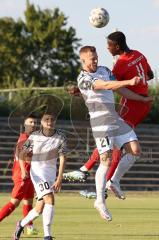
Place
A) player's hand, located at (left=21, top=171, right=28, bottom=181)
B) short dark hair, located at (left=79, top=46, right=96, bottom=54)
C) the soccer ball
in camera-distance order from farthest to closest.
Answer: player's hand, located at (left=21, top=171, right=28, bottom=181), the soccer ball, short dark hair, located at (left=79, top=46, right=96, bottom=54)

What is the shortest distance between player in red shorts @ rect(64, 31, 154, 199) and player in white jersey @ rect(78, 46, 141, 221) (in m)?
0.30

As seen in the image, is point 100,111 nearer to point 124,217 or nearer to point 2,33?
point 124,217

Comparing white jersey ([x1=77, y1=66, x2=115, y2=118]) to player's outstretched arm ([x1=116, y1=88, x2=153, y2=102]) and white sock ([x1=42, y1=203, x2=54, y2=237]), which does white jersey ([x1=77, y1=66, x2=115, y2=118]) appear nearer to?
player's outstretched arm ([x1=116, y1=88, x2=153, y2=102])

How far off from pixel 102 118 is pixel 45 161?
1.20 m

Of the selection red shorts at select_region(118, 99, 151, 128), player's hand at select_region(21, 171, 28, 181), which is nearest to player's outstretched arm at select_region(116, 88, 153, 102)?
red shorts at select_region(118, 99, 151, 128)

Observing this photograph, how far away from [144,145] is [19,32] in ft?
116

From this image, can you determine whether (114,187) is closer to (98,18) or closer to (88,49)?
(88,49)

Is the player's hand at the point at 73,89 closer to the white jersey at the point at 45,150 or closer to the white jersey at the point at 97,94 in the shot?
the white jersey at the point at 97,94

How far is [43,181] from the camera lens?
13.5 meters

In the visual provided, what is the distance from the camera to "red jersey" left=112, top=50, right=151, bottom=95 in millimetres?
13703

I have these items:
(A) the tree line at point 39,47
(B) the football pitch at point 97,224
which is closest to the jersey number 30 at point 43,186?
(B) the football pitch at point 97,224

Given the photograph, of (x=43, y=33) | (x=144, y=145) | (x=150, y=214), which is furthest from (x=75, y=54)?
(x=150, y=214)

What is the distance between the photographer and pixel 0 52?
70688 millimetres

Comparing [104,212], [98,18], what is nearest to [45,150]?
[104,212]
